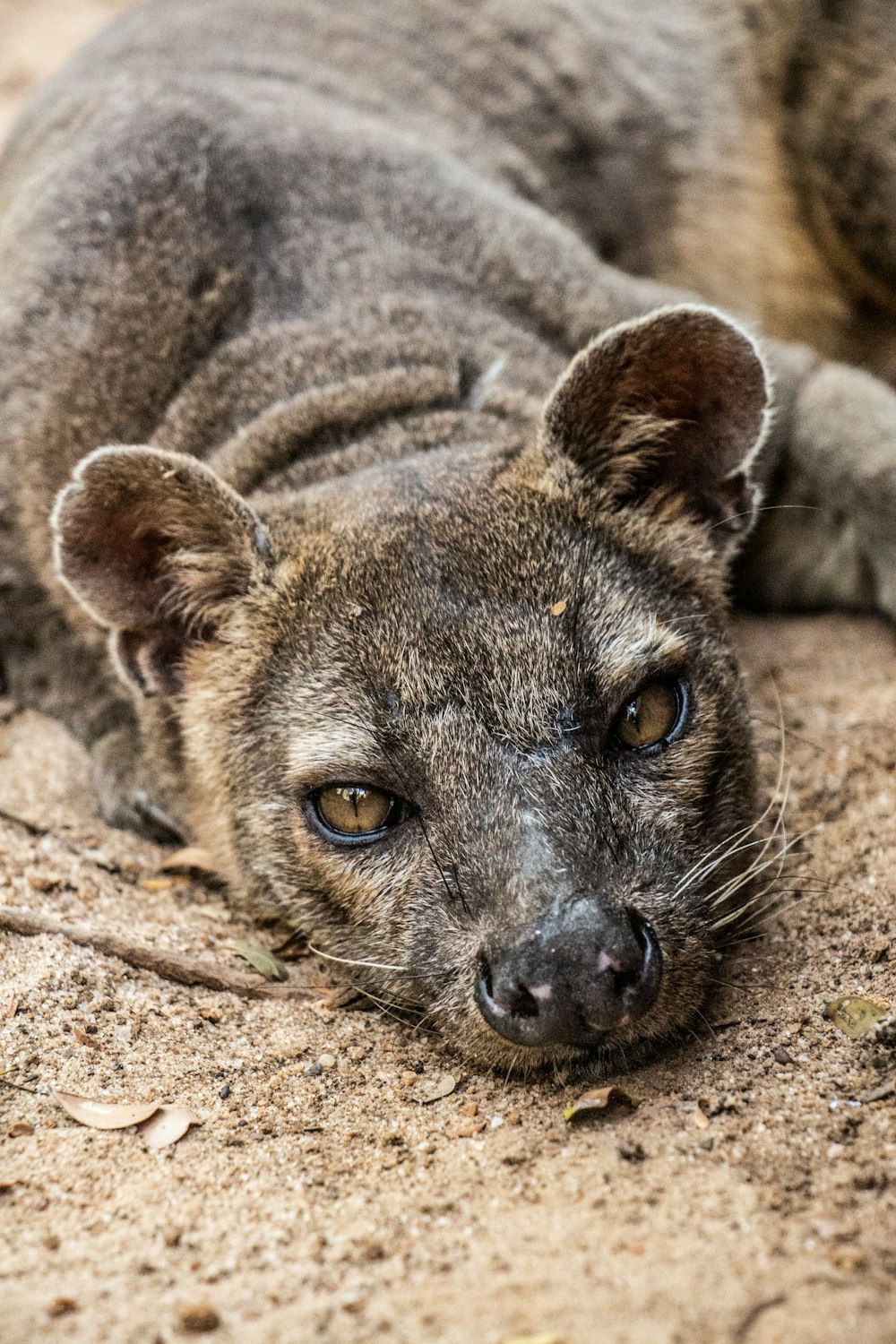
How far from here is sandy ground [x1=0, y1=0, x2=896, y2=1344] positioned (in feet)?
7.79

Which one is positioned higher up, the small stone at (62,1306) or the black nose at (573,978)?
the small stone at (62,1306)

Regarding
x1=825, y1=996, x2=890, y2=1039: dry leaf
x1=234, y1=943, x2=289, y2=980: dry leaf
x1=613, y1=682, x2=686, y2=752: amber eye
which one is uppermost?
x1=613, y1=682, x2=686, y2=752: amber eye

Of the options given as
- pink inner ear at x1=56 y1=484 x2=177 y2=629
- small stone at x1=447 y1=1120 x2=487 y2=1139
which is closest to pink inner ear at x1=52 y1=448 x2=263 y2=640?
pink inner ear at x1=56 y1=484 x2=177 y2=629

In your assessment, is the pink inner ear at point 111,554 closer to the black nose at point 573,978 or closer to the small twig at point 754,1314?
the black nose at point 573,978

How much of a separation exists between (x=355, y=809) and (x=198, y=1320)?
150 centimetres

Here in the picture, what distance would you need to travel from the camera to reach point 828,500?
5.34 metres

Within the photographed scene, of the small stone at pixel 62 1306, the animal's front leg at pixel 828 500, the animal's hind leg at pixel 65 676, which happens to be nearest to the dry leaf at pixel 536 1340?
the small stone at pixel 62 1306

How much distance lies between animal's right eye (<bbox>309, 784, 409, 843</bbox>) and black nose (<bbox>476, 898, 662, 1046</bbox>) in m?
0.59

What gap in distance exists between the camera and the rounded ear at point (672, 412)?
374 cm

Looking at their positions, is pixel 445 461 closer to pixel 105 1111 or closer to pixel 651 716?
pixel 651 716

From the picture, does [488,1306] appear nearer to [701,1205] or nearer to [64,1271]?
[701,1205]

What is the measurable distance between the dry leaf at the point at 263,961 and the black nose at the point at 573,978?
0.87m

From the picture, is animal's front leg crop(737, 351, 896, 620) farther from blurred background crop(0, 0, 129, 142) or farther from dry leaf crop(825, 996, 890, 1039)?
blurred background crop(0, 0, 129, 142)

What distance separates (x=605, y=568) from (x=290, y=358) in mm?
1532
